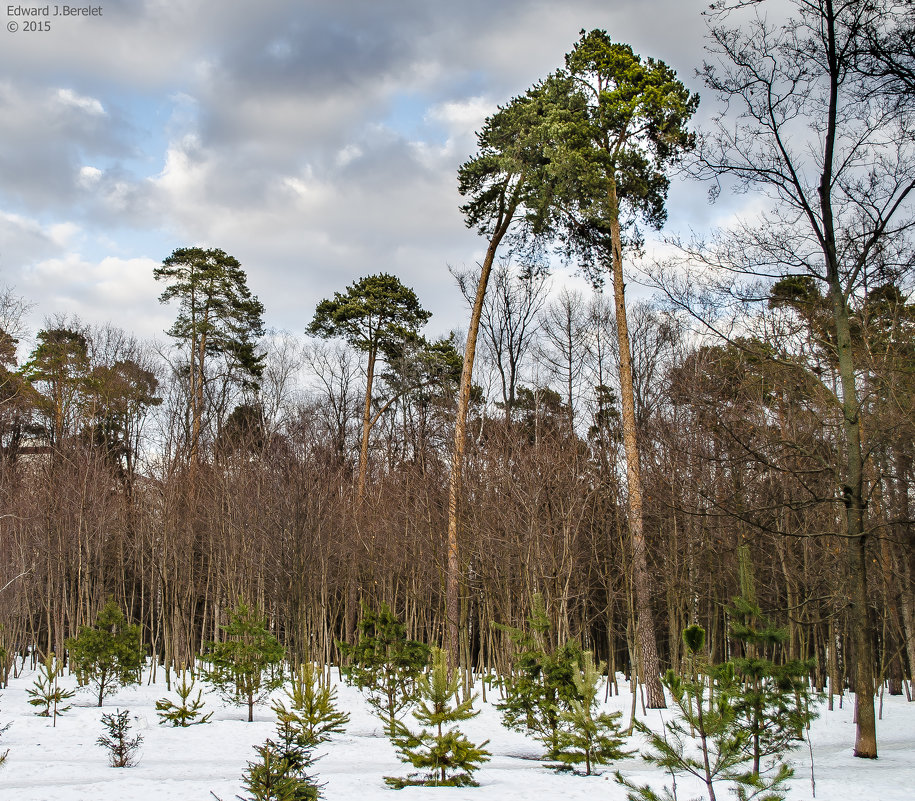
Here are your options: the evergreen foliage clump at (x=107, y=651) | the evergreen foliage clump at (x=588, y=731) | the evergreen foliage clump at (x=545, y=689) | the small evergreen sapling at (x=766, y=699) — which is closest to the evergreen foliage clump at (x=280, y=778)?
the evergreen foliage clump at (x=588, y=731)

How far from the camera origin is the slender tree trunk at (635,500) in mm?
14102

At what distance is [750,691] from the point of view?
317 inches

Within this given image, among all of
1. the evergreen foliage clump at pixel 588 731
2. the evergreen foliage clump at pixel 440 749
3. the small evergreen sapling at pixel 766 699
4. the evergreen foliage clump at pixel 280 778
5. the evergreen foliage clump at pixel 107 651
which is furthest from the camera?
the evergreen foliage clump at pixel 107 651

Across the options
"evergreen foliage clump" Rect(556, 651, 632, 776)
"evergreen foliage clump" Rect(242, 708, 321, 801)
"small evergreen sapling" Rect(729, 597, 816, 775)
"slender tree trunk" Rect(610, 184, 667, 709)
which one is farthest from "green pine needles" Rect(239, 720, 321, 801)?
"slender tree trunk" Rect(610, 184, 667, 709)

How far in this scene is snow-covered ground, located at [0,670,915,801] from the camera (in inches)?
300

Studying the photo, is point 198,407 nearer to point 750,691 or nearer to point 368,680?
point 368,680

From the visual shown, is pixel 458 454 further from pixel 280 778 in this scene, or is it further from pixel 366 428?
pixel 280 778

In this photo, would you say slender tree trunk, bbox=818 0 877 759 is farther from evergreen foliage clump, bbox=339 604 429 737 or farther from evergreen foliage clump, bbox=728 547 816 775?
evergreen foliage clump, bbox=339 604 429 737

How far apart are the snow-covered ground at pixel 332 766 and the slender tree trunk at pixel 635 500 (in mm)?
872

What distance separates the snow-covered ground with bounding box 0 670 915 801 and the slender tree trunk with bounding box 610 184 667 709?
0.87 meters

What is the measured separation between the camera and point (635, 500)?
1446 centimetres

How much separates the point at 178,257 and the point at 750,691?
77.3 ft

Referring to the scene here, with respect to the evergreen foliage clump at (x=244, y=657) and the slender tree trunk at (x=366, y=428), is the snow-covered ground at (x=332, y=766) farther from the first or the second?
the slender tree trunk at (x=366, y=428)

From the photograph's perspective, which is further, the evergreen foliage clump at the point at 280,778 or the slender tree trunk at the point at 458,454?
the slender tree trunk at the point at 458,454
